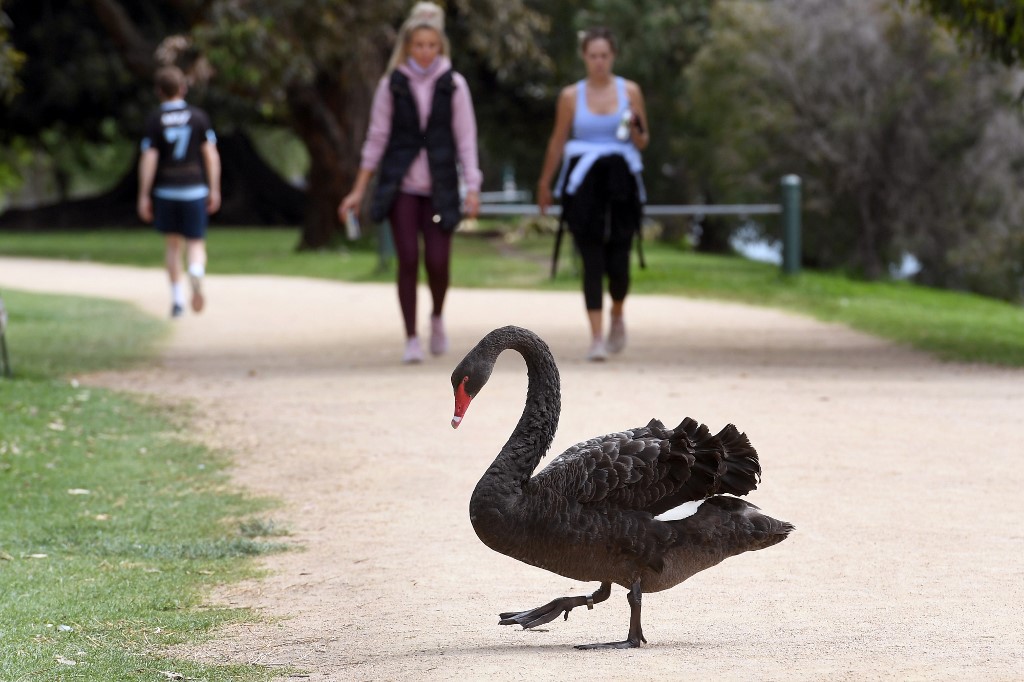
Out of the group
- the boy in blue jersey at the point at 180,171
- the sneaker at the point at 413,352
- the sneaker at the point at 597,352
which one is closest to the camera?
the sneaker at the point at 597,352

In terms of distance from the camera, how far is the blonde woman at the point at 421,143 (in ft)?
37.9

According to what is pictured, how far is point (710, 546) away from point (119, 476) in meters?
4.16

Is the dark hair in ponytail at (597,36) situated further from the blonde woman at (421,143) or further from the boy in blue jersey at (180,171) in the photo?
the boy in blue jersey at (180,171)

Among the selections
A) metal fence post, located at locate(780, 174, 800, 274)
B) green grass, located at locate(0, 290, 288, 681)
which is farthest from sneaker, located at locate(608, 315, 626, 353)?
metal fence post, located at locate(780, 174, 800, 274)

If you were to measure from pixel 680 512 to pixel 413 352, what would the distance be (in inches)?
285

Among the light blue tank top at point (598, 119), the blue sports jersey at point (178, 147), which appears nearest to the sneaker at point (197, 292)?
the blue sports jersey at point (178, 147)

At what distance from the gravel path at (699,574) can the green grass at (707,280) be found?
3.53 feet

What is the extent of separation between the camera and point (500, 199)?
38.3m

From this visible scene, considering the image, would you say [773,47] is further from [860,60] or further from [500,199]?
[500,199]

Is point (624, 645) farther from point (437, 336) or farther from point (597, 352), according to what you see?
point (437, 336)

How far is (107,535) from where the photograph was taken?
6977mm

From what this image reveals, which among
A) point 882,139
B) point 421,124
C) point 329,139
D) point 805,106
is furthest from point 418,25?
point 329,139

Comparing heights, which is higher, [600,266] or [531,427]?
[531,427]

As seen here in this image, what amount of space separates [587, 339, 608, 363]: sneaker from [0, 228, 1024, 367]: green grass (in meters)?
2.87
